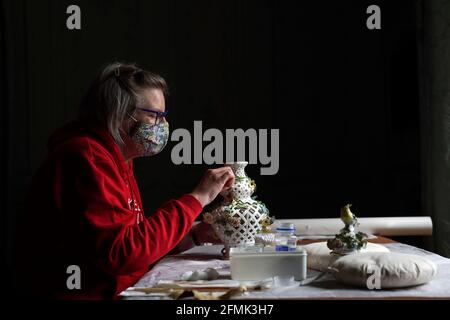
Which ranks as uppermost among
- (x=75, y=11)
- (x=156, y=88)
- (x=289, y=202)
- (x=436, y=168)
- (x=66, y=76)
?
(x=75, y=11)

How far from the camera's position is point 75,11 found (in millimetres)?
4176

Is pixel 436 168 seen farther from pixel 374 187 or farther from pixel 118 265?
pixel 118 265

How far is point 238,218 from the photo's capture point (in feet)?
6.41

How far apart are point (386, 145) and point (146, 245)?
2850 millimetres

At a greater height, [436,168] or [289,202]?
[436,168]

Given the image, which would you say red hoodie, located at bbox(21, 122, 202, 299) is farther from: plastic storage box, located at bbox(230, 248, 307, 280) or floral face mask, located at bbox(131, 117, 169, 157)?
→ plastic storage box, located at bbox(230, 248, 307, 280)

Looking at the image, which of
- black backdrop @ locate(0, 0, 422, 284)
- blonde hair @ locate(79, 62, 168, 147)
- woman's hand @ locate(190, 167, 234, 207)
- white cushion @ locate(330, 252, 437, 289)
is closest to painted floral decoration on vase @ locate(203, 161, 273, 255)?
woman's hand @ locate(190, 167, 234, 207)

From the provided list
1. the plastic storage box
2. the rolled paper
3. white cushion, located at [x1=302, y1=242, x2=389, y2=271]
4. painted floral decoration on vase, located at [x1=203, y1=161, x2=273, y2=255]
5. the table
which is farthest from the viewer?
the rolled paper

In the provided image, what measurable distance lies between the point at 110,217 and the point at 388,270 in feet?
2.43

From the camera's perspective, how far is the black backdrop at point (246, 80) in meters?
4.16

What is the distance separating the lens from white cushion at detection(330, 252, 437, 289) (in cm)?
136

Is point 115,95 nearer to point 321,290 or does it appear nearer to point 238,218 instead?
point 238,218
